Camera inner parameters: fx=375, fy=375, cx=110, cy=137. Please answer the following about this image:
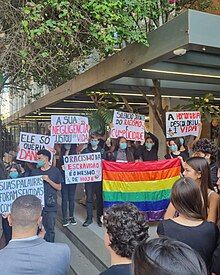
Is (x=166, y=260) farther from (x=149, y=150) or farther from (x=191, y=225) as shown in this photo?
(x=149, y=150)

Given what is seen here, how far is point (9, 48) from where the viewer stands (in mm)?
6727

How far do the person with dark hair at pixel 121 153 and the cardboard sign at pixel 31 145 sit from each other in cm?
133

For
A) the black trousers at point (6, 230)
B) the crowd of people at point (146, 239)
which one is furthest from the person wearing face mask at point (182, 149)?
the crowd of people at point (146, 239)

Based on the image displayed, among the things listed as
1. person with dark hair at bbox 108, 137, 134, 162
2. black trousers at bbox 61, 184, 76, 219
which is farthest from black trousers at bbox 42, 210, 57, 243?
person with dark hair at bbox 108, 137, 134, 162

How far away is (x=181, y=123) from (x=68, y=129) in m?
2.36

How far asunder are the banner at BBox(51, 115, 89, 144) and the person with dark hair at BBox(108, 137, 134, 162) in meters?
0.65

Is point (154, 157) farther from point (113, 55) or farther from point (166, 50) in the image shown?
point (166, 50)

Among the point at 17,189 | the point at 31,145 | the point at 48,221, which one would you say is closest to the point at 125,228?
the point at 17,189

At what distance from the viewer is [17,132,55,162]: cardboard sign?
659cm

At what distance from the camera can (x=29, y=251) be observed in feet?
8.59

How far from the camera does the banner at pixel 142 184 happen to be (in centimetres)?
691

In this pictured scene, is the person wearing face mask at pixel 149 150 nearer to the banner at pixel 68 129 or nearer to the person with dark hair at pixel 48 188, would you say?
the banner at pixel 68 129

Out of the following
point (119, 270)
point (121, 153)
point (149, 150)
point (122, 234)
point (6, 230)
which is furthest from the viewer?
point (149, 150)

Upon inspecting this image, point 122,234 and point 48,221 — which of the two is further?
point 48,221
